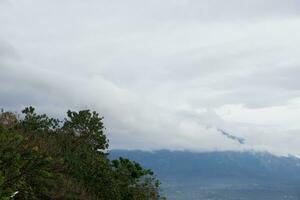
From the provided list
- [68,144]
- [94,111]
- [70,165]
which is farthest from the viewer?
[94,111]

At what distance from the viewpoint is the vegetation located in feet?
69.9

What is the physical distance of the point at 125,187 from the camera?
3828cm

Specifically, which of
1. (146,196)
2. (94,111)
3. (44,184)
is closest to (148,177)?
(146,196)

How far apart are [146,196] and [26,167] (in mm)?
18215

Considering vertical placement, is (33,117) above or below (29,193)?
above

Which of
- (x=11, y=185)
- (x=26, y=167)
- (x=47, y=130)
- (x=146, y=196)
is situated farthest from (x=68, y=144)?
(x=11, y=185)

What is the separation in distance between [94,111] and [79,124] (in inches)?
67.2

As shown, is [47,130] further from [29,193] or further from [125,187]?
[29,193]

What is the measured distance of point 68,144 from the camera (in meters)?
37.9

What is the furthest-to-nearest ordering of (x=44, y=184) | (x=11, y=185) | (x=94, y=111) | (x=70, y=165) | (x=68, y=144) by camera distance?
(x=94, y=111) → (x=68, y=144) → (x=70, y=165) → (x=44, y=184) → (x=11, y=185)

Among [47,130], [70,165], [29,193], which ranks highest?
[47,130]

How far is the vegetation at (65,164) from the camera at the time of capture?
21.3 metres

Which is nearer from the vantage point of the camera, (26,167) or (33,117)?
(26,167)

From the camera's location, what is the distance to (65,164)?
3322 cm
